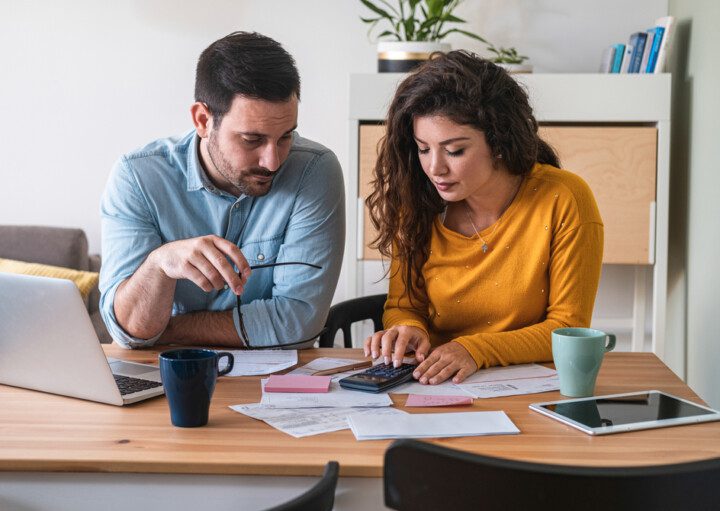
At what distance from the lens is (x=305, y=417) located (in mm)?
1212

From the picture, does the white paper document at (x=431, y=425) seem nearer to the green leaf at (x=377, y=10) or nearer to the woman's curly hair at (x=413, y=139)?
the woman's curly hair at (x=413, y=139)

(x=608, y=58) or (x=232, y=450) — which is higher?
(x=608, y=58)

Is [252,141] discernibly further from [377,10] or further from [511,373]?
[377,10]

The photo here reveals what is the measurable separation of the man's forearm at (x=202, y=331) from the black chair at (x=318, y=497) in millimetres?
822

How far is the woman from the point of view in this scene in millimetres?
1757

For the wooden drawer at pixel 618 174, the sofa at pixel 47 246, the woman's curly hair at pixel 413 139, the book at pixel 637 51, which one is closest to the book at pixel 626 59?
the book at pixel 637 51

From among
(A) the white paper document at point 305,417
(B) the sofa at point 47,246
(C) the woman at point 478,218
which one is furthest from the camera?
(B) the sofa at point 47,246

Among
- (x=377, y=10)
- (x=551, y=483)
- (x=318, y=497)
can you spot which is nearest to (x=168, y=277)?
(x=318, y=497)

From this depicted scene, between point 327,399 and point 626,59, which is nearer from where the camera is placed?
point 327,399

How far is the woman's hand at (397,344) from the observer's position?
1.50 metres

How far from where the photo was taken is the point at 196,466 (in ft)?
3.40

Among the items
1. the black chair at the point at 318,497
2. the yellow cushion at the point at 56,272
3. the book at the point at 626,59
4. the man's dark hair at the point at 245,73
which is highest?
the book at the point at 626,59

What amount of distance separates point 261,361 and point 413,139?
0.64 m

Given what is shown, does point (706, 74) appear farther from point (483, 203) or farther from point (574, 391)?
point (574, 391)
